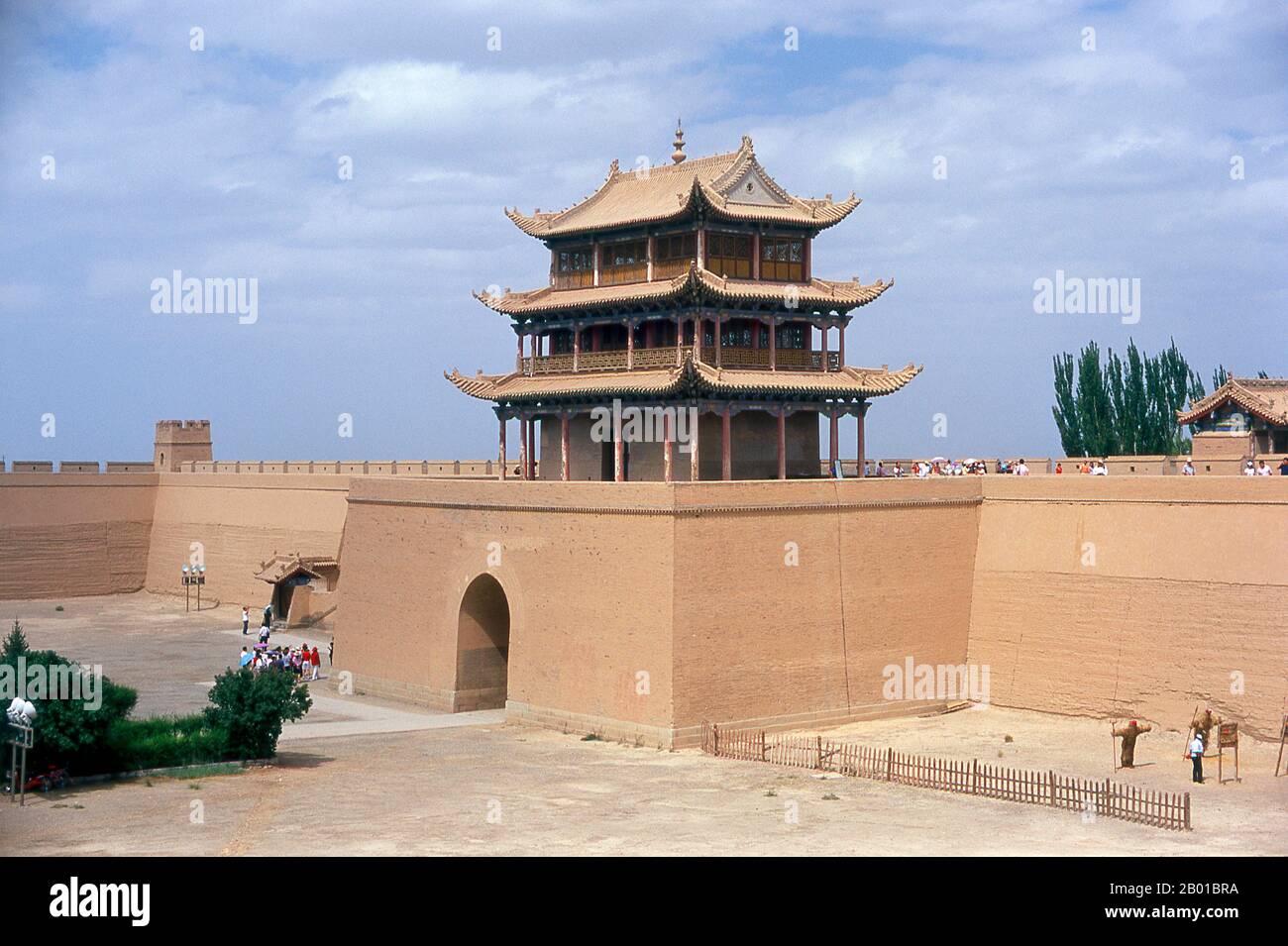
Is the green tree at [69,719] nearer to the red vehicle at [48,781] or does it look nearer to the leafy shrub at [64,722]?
the leafy shrub at [64,722]

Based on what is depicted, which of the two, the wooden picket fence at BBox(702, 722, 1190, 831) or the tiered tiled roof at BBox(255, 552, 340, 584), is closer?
the wooden picket fence at BBox(702, 722, 1190, 831)

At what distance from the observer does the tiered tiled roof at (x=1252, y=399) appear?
140 feet

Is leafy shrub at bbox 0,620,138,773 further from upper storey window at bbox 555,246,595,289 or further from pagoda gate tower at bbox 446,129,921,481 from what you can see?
upper storey window at bbox 555,246,595,289

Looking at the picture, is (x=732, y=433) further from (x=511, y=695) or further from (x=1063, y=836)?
(x=1063, y=836)

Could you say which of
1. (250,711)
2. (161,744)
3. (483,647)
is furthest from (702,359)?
(161,744)

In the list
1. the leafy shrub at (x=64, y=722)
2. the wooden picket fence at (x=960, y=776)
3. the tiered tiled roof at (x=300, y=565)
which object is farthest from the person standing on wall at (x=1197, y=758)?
the tiered tiled roof at (x=300, y=565)

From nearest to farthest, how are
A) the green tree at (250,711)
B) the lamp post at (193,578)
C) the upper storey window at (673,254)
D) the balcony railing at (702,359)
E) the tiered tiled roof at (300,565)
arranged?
the green tree at (250,711) → the balcony railing at (702,359) → the upper storey window at (673,254) → the tiered tiled roof at (300,565) → the lamp post at (193,578)

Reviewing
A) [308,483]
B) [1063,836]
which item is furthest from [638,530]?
[308,483]

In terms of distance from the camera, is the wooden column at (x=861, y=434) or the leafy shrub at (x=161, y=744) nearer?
the leafy shrub at (x=161, y=744)

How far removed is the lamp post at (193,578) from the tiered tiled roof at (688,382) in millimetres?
21003

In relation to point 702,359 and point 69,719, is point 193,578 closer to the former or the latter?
point 702,359

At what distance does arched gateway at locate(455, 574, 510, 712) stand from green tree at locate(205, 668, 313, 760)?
28.1ft

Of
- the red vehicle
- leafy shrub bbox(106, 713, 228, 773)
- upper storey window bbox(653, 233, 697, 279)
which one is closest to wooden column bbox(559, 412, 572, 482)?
upper storey window bbox(653, 233, 697, 279)

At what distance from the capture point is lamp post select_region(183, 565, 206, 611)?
2282 inches
